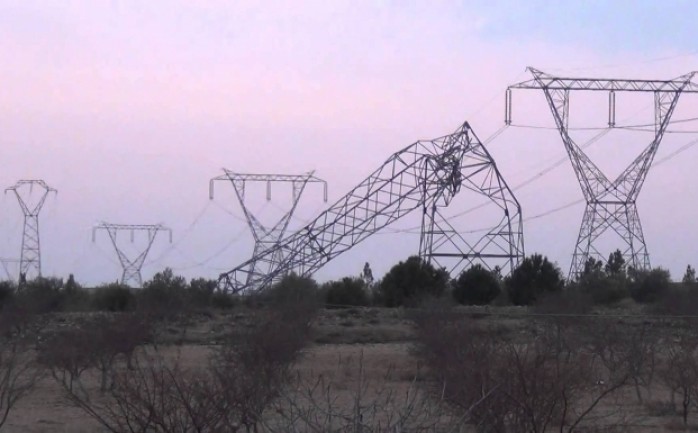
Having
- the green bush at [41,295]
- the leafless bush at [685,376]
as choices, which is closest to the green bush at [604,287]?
the green bush at [41,295]

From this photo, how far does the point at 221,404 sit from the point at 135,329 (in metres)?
27.0

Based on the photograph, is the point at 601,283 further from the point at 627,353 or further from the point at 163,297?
the point at 627,353

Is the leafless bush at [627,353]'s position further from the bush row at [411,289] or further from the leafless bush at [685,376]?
the bush row at [411,289]

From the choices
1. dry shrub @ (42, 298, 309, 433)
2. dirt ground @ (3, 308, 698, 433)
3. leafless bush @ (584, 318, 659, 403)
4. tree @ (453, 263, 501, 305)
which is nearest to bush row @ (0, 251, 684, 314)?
tree @ (453, 263, 501, 305)

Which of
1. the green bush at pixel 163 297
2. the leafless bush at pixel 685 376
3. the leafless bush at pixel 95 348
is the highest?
the green bush at pixel 163 297

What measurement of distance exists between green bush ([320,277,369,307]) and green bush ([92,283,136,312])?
12.3 metres

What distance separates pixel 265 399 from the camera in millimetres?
14609

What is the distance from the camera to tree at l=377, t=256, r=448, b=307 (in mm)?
67812

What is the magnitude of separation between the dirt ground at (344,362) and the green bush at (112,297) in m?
10.5

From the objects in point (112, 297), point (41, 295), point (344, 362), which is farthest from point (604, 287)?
point (41, 295)

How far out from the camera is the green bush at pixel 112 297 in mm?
74312

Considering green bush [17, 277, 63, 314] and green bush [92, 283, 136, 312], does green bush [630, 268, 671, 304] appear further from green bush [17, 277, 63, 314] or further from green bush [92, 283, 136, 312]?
green bush [17, 277, 63, 314]

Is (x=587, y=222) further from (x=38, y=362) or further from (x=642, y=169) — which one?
(x=38, y=362)

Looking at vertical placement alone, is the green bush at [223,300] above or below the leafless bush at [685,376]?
above
